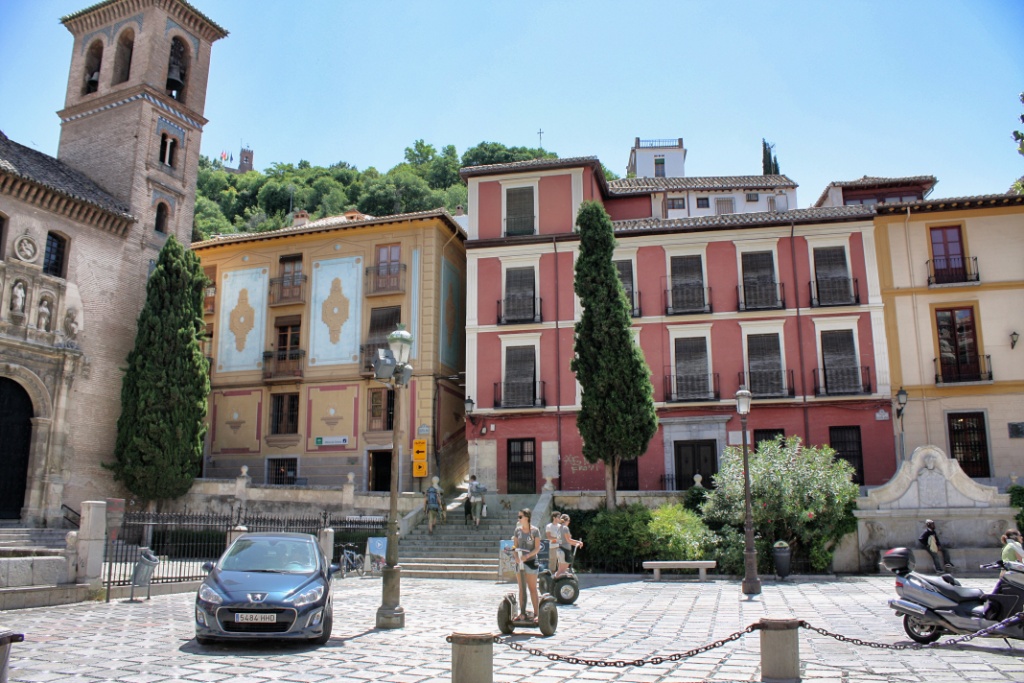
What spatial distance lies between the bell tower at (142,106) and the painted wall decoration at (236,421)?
6.63 m

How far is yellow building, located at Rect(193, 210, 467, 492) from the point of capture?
30250 mm

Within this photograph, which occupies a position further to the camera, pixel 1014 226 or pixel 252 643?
pixel 1014 226

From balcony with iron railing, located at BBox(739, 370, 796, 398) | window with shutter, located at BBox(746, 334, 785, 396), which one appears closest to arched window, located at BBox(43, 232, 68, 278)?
balcony with iron railing, located at BBox(739, 370, 796, 398)

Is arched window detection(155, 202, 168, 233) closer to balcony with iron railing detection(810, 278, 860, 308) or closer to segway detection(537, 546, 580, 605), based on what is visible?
segway detection(537, 546, 580, 605)

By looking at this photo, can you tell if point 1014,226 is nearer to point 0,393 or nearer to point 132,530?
point 132,530

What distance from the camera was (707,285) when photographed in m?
28.4

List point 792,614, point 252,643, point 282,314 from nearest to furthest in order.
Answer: point 252,643
point 792,614
point 282,314

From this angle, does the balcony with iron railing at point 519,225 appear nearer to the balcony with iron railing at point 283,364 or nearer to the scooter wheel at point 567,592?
the balcony with iron railing at point 283,364

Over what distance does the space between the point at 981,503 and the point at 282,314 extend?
25.6 m

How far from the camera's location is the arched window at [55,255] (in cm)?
2567

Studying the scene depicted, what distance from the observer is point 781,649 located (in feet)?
22.3

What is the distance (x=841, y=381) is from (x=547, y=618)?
20312 mm

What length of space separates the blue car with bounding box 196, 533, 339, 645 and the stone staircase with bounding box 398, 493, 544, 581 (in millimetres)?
10004

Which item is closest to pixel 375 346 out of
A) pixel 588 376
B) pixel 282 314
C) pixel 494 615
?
pixel 282 314
